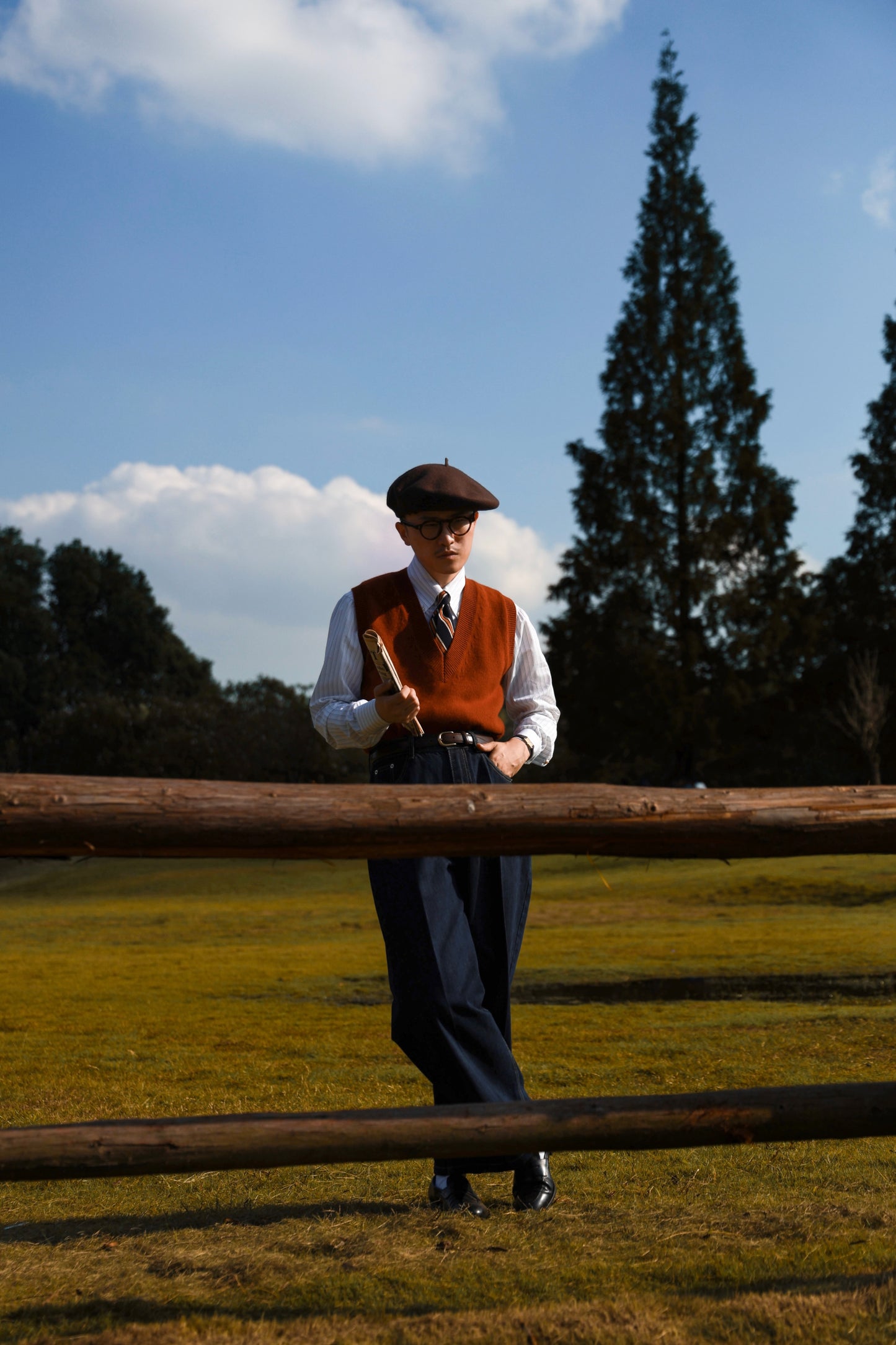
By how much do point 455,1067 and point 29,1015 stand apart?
5423 millimetres

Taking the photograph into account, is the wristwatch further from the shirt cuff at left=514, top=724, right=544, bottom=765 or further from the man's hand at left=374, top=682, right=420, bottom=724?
the man's hand at left=374, top=682, right=420, bottom=724

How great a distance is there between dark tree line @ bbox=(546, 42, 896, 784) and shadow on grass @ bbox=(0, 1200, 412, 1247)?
97.2 ft

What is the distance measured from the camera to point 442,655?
3533mm

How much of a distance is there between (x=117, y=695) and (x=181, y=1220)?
48.9 meters

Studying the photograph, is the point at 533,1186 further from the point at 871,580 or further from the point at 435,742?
the point at 871,580

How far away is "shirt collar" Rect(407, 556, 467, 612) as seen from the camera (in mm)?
3648

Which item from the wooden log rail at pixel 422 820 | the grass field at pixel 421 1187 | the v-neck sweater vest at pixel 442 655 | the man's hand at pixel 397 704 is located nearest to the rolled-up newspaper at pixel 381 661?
the man's hand at pixel 397 704

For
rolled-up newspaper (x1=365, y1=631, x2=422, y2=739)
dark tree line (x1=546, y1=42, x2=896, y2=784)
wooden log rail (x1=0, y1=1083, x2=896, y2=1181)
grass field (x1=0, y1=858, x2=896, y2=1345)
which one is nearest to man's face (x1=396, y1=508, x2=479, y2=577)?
rolled-up newspaper (x1=365, y1=631, x2=422, y2=739)

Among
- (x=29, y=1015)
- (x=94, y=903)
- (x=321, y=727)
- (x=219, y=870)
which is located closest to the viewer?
(x=321, y=727)

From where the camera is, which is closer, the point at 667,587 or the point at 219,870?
the point at 219,870

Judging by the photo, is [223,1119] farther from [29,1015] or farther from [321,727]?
[29,1015]

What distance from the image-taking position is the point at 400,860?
3.30 metres

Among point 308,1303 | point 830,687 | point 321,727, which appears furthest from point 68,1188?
point 830,687

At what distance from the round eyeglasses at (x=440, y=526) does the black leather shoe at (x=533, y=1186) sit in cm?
183
